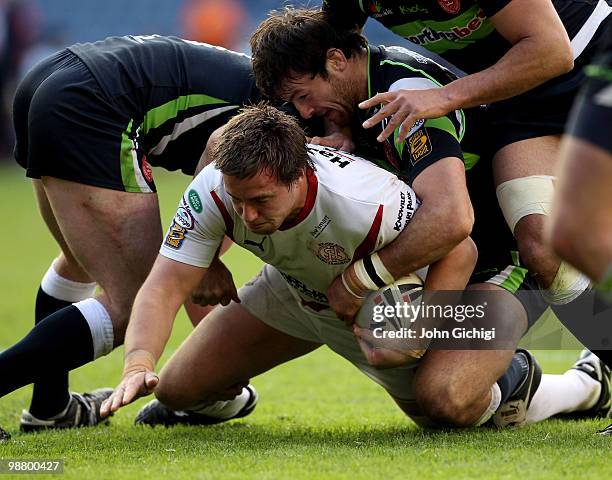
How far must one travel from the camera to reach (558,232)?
2.71 meters

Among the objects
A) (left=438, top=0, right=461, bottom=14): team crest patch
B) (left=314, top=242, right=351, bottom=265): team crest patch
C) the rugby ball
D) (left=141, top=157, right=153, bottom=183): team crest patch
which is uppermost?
(left=438, top=0, right=461, bottom=14): team crest patch

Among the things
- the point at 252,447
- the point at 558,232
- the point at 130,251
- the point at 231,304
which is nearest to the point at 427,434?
the point at 252,447

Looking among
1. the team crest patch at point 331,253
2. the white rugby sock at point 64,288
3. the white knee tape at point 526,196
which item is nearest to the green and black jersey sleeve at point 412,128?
the white knee tape at point 526,196

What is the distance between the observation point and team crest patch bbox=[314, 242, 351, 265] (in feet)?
13.8

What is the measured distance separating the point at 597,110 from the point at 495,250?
2.19 m

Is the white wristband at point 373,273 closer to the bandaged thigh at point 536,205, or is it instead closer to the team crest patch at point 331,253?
the team crest patch at point 331,253

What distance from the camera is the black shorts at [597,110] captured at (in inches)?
105

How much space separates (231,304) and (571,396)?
5.47 ft

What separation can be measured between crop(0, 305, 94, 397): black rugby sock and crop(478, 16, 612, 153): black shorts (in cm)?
199

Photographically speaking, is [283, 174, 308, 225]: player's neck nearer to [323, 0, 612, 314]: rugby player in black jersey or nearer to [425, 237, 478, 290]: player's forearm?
[323, 0, 612, 314]: rugby player in black jersey

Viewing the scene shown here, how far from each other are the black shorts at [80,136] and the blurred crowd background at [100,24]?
1510 cm

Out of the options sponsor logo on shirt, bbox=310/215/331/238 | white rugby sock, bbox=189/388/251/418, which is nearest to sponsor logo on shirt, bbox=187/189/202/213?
sponsor logo on shirt, bbox=310/215/331/238

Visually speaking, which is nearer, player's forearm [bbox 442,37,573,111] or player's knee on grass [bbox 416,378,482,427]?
player's forearm [bbox 442,37,573,111]

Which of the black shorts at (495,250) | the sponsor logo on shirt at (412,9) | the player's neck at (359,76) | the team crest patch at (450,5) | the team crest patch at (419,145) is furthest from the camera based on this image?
the black shorts at (495,250)
